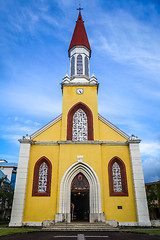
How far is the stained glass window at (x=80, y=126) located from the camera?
18080mm

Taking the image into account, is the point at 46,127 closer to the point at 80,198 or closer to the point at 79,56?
the point at 80,198

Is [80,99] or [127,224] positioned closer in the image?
[127,224]

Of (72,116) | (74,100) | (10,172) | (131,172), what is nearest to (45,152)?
(72,116)

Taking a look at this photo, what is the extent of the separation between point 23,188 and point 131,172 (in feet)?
31.8

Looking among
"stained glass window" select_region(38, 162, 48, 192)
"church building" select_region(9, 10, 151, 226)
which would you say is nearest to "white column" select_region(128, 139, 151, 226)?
"church building" select_region(9, 10, 151, 226)

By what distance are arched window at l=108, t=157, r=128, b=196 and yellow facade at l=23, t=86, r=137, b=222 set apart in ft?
0.99

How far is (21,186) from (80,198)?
348 inches

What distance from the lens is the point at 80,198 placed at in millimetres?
21859

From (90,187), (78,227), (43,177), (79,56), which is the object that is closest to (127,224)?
(90,187)

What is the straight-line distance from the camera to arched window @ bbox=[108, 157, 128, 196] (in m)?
16.0

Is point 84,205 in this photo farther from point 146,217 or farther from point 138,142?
point 138,142

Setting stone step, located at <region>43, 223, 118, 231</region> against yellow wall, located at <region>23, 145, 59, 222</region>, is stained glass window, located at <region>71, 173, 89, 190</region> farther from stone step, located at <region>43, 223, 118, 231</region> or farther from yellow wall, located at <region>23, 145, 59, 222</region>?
stone step, located at <region>43, 223, 118, 231</region>

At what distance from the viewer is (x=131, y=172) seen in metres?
16.6

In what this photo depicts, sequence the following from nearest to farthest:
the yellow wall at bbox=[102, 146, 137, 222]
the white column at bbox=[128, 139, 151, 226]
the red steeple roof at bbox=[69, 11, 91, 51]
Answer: the white column at bbox=[128, 139, 151, 226] < the yellow wall at bbox=[102, 146, 137, 222] < the red steeple roof at bbox=[69, 11, 91, 51]
